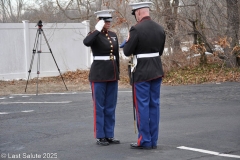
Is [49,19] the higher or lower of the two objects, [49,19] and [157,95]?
the higher

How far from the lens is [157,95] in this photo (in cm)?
758

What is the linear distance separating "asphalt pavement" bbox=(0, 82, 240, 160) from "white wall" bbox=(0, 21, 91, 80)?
6531mm

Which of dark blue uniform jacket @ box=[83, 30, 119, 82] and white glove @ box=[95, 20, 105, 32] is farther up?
white glove @ box=[95, 20, 105, 32]

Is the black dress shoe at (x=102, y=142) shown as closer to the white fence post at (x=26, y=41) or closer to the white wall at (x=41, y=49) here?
the white wall at (x=41, y=49)

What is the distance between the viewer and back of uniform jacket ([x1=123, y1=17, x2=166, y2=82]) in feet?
24.5

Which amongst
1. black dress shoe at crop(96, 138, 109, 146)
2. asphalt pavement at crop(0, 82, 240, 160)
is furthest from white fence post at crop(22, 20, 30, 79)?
black dress shoe at crop(96, 138, 109, 146)

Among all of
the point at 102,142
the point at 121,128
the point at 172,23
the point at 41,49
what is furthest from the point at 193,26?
the point at 102,142

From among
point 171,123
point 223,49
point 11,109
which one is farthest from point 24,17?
point 171,123

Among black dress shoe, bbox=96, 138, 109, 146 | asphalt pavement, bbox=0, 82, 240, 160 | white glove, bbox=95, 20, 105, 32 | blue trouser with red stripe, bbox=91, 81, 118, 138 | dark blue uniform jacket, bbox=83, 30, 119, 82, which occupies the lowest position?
asphalt pavement, bbox=0, 82, 240, 160

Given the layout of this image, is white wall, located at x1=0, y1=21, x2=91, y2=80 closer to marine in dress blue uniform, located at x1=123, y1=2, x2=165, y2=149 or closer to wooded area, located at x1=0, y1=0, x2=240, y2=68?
wooded area, located at x1=0, y1=0, x2=240, y2=68

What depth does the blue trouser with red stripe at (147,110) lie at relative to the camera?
24.5 feet

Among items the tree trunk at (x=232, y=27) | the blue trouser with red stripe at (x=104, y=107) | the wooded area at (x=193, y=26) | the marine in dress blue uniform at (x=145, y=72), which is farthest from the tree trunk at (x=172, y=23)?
the marine in dress blue uniform at (x=145, y=72)

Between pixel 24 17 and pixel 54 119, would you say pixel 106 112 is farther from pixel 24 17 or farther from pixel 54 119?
pixel 24 17

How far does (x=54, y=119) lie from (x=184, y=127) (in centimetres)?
292
